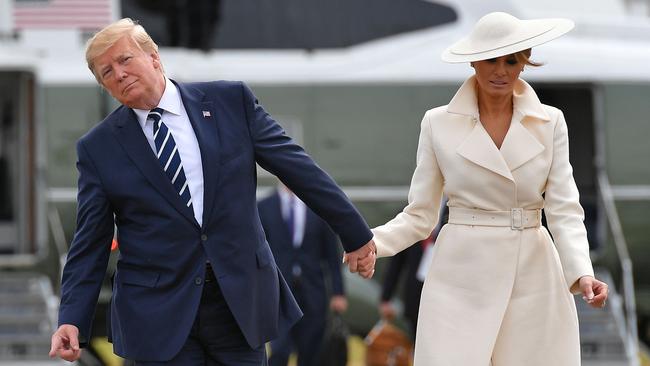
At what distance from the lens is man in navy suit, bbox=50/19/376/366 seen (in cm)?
427

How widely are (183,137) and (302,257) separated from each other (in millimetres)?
4631

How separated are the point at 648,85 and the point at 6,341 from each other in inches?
207

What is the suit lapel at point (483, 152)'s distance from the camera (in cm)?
472

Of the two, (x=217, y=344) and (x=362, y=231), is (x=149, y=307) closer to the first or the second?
(x=217, y=344)

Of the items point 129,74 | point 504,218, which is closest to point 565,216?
point 504,218

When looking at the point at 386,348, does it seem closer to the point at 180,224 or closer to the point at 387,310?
the point at 387,310

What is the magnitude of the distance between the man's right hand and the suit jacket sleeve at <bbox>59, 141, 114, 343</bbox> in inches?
1.2

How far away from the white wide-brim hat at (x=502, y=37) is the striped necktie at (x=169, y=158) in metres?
1.10

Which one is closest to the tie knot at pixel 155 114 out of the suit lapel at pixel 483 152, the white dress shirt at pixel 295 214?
the suit lapel at pixel 483 152

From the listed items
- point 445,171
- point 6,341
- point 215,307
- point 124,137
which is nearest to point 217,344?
point 215,307

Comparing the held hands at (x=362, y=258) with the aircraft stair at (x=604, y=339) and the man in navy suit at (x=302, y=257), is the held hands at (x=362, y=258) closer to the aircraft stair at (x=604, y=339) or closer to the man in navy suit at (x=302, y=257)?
the man in navy suit at (x=302, y=257)

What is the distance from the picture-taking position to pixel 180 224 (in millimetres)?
4277

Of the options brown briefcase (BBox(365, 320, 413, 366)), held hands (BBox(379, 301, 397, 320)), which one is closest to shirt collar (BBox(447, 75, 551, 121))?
held hands (BBox(379, 301, 397, 320))

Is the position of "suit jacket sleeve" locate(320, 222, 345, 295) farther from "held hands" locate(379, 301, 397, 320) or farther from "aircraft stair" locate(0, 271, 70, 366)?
"aircraft stair" locate(0, 271, 70, 366)
